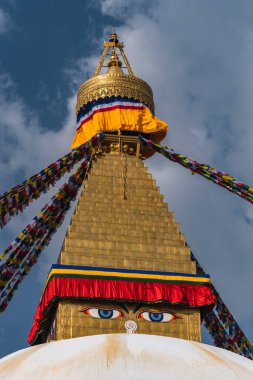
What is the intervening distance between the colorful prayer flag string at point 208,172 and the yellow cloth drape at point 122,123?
446 mm

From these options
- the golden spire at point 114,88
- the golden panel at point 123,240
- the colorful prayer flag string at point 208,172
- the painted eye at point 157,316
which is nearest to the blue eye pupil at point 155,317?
the painted eye at point 157,316

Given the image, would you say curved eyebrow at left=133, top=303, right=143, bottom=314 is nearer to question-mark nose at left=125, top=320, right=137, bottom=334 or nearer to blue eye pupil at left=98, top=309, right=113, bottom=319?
question-mark nose at left=125, top=320, right=137, bottom=334

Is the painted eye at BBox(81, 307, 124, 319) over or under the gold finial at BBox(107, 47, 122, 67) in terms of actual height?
under

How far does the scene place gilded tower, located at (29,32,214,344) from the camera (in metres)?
15.4

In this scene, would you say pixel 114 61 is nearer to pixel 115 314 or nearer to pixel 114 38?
pixel 114 38

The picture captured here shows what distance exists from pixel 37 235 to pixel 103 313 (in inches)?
160

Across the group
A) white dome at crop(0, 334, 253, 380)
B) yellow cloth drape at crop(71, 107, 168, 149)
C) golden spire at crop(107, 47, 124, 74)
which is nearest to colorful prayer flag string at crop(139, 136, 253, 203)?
yellow cloth drape at crop(71, 107, 168, 149)

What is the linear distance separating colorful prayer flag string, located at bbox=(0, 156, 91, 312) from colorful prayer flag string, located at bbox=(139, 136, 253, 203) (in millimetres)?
2148

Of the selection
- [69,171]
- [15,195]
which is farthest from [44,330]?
[69,171]

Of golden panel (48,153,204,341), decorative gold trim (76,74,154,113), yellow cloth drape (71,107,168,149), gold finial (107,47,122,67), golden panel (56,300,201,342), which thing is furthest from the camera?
gold finial (107,47,122,67)

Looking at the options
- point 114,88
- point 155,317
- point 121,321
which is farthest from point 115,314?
point 114,88

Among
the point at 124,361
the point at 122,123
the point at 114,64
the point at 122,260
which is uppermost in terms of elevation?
the point at 114,64

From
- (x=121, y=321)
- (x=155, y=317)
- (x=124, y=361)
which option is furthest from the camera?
(x=155, y=317)

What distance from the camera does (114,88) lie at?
67.6 feet
